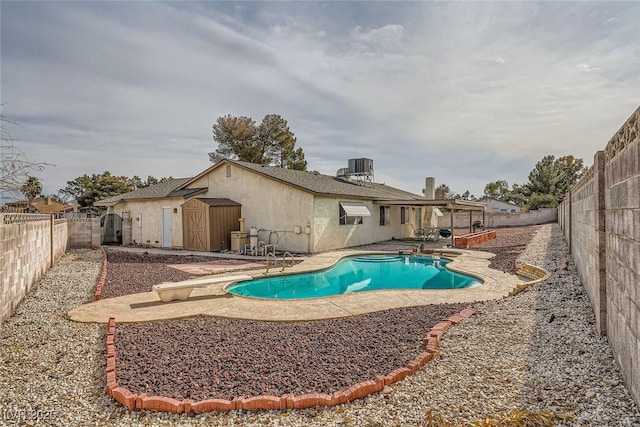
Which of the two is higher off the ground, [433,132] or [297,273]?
[433,132]

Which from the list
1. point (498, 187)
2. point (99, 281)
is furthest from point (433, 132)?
point (498, 187)

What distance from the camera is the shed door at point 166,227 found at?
81.7 feet

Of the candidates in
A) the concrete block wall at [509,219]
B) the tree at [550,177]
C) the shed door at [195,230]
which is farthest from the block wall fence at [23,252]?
the tree at [550,177]

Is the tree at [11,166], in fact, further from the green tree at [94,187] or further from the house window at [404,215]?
the green tree at [94,187]

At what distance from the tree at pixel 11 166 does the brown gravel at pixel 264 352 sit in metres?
3.20

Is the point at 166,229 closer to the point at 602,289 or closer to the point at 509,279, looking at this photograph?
the point at 509,279

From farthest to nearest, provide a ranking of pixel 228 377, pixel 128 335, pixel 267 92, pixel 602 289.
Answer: pixel 267 92 → pixel 128 335 → pixel 602 289 → pixel 228 377

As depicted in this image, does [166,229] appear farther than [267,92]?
Yes

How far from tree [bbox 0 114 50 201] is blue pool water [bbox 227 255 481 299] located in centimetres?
679

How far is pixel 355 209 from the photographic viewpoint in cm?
2336

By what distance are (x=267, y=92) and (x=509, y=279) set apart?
55.5 ft

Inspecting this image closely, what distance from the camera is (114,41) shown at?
13.4 m

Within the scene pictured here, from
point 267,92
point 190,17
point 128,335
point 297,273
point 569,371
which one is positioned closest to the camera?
point 569,371

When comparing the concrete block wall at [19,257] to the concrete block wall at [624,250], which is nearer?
the concrete block wall at [624,250]
